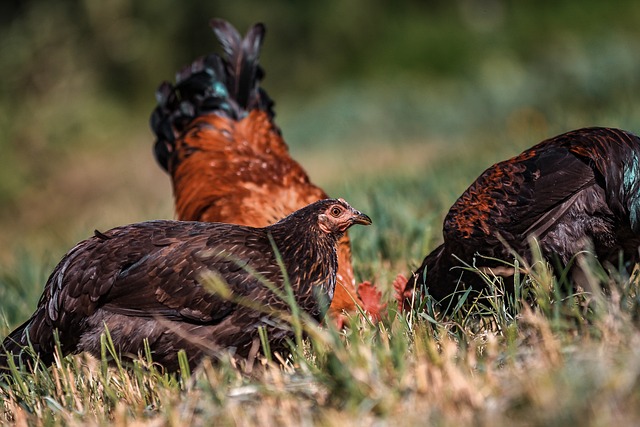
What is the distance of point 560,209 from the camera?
3242mm

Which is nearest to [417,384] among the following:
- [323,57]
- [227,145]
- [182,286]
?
[182,286]

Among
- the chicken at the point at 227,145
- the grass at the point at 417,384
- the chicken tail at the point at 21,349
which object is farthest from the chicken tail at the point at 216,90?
the grass at the point at 417,384

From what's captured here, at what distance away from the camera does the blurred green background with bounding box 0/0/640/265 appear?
298 inches

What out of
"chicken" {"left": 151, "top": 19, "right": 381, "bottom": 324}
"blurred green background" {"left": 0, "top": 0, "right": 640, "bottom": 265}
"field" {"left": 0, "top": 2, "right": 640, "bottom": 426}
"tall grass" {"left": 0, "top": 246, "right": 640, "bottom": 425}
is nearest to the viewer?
"tall grass" {"left": 0, "top": 246, "right": 640, "bottom": 425}

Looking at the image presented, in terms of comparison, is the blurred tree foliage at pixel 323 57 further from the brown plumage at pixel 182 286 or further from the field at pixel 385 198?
the brown plumage at pixel 182 286

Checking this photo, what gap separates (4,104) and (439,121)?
261 inches

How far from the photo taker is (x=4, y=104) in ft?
39.4

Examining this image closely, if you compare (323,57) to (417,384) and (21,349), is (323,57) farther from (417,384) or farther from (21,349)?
(417,384)

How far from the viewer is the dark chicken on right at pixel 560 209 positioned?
318cm

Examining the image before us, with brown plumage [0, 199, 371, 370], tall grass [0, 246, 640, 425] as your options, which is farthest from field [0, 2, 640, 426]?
brown plumage [0, 199, 371, 370]

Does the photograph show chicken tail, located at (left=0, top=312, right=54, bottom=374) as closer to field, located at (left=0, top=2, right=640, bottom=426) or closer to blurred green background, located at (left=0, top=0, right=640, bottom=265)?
field, located at (left=0, top=2, right=640, bottom=426)

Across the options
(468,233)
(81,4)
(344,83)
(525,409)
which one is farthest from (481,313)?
(344,83)

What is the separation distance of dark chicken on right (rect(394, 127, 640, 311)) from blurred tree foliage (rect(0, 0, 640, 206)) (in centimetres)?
573

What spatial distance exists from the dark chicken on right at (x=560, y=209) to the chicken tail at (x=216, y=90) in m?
2.51
